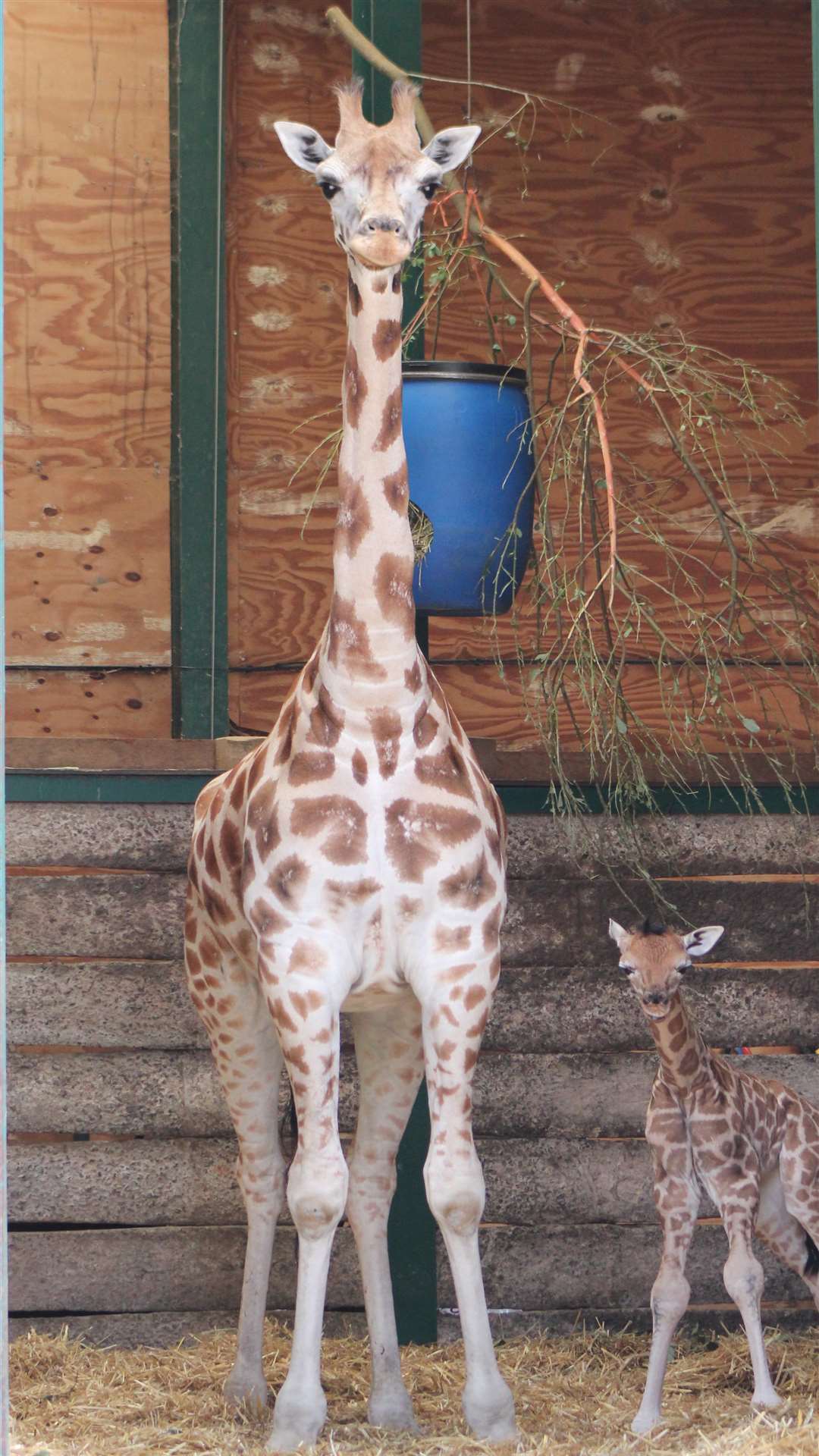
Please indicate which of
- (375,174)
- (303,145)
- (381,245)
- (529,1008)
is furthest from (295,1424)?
(303,145)

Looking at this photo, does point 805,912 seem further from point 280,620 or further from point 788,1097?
point 280,620

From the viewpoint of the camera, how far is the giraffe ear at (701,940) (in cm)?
434

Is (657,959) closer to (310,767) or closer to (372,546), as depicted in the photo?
(310,767)

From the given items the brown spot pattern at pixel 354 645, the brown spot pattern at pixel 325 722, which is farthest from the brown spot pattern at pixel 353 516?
the brown spot pattern at pixel 325 722

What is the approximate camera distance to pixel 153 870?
533cm

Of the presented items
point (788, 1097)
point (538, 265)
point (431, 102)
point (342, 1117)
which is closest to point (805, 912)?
point (788, 1097)

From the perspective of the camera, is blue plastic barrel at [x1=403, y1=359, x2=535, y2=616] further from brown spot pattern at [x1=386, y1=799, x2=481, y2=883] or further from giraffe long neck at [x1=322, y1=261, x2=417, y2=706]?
brown spot pattern at [x1=386, y1=799, x2=481, y2=883]

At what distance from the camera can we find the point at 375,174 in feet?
12.6

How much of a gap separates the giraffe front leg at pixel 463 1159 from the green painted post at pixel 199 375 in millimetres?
2690

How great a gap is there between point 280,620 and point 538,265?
1.74m

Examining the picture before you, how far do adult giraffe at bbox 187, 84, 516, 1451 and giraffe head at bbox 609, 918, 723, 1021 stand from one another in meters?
0.42

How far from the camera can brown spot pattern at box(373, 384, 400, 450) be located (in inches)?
156

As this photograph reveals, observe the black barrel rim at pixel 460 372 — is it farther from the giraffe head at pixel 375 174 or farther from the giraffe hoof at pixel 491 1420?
the giraffe hoof at pixel 491 1420

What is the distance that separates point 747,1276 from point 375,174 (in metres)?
2.55
